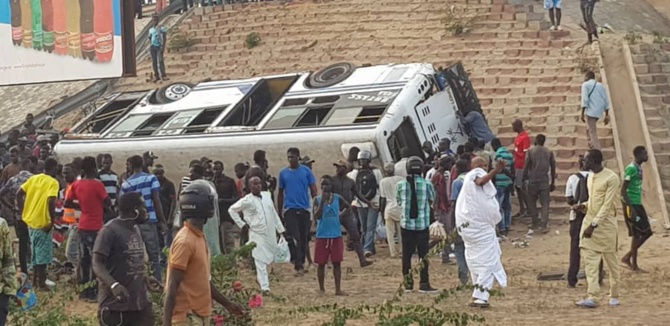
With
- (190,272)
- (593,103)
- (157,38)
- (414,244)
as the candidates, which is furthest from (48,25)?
(190,272)

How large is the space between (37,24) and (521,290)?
13.3 meters

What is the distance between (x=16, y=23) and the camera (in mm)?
22562

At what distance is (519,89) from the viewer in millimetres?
20625

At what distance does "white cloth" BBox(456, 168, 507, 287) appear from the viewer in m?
10.5

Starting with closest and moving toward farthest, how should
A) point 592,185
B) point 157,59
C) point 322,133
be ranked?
point 592,185
point 322,133
point 157,59

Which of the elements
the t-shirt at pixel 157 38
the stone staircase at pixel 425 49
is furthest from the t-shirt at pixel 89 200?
the t-shirt at pixel 157 38

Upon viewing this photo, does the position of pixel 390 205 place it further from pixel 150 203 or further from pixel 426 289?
pixel 150 203

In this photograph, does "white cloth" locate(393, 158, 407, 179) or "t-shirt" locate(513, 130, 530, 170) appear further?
"t-shirt" locate(513, 130, 530, 170)

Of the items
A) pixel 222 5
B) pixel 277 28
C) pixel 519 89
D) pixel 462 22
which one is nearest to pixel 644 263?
pixel 519 89

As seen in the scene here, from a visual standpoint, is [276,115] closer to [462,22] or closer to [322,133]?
[322,133]

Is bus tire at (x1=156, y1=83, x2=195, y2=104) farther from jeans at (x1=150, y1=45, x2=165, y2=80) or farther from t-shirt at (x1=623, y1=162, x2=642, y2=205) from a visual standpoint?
t-shirt at (x1=623, y1=162, x2=642, y2=205)

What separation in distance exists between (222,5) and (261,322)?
19404mm

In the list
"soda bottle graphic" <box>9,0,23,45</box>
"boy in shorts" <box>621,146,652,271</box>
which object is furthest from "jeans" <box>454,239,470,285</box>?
"soda bottle graphic" <box>9,0,23,45</box>

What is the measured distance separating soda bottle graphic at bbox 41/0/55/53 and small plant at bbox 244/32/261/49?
497 cm
